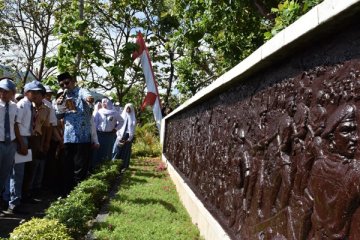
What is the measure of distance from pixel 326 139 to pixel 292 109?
51 centimetres

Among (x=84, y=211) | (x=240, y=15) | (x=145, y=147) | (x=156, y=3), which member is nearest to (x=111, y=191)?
(x=84, y=211)

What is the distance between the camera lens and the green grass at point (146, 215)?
4.92 meters

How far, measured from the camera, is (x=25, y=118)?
230 inches

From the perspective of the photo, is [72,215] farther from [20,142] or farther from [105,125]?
[105,125]

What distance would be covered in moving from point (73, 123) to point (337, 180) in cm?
522

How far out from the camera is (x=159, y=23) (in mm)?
21547

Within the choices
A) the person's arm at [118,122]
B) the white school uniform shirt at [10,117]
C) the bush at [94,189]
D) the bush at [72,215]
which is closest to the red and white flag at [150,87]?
the person's arm at [118,122]

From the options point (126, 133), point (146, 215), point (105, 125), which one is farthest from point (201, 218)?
point (126, 133)

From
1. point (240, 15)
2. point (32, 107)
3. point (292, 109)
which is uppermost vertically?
point (240, 15)

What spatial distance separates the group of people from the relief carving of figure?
3967 mm

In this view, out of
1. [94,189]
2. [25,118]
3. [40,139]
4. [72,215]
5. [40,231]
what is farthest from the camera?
[40,139]

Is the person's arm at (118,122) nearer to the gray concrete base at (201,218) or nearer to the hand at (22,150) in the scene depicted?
the gray concrete base at (201,218)

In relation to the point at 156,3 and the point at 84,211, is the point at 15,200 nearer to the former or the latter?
the point at 84,211

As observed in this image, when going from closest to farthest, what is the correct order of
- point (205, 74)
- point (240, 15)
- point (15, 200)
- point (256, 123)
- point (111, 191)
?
1. point (256, 123)
2. point (15, 200)
3. point (111, 191)
4. point (240, 15)
5. point (205, 74)
